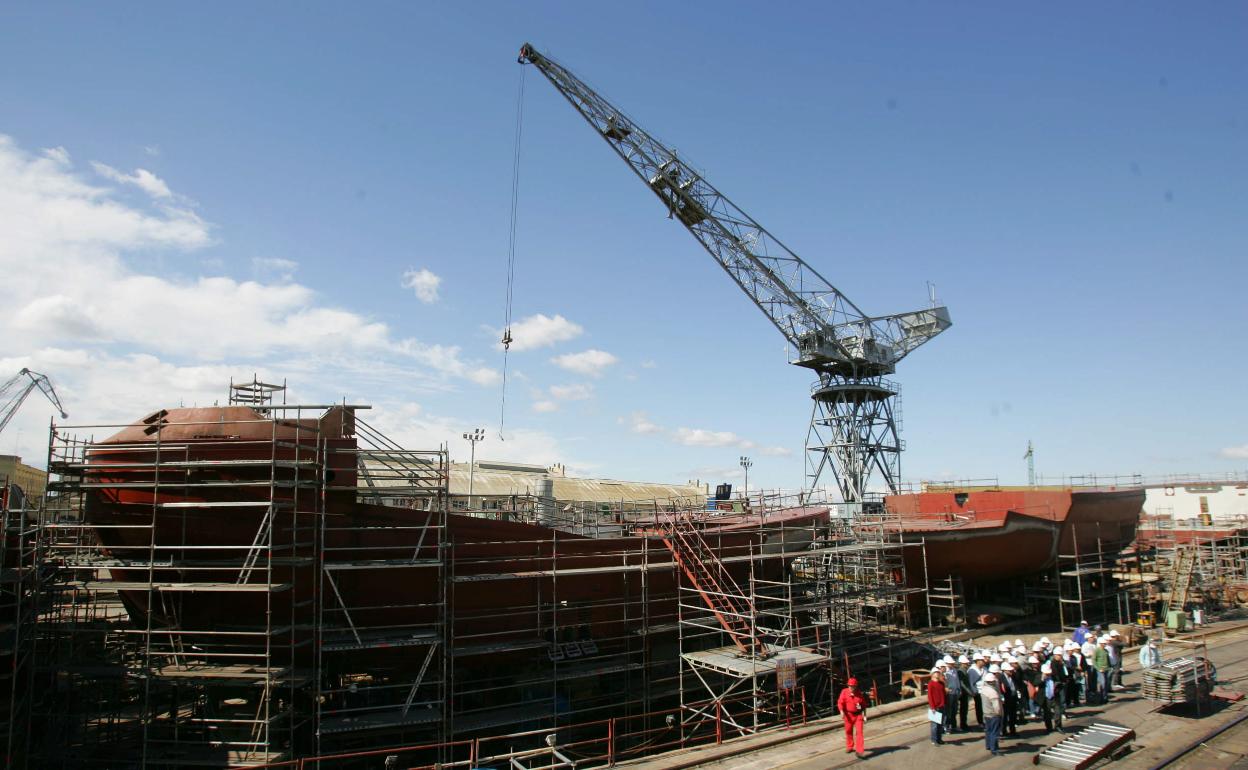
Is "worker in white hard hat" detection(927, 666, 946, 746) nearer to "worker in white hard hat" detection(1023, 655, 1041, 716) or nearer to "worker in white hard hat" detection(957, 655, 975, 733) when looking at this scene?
"worker in white hard hat" detection(957, 655, 975, 733)

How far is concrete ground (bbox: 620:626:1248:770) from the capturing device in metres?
11.6

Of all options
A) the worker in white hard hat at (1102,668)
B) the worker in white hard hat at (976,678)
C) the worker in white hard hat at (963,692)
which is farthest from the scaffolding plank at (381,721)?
the worker in white hard hat at (1102,668)

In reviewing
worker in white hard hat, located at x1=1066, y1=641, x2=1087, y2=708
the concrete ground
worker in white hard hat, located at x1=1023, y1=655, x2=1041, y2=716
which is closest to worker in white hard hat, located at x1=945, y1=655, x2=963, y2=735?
the concrete ground

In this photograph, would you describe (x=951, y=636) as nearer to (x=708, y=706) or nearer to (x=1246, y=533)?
(x=708, y=706)

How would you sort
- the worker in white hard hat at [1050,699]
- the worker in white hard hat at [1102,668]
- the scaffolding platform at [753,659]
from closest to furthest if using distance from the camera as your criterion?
the worker in white hard hat at [1050,699]
the scaffolding platform at [753,659]
the worker in white hard hat at [1102,668]

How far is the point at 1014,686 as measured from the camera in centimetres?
1302

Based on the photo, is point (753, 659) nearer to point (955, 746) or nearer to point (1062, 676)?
point (955, 746)

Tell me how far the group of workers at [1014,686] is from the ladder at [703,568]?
4.86m

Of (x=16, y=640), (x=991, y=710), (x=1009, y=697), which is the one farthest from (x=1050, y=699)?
(x=16, y=640)

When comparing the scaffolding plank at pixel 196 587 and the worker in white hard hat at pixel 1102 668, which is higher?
the scaffolding plank at pixel 196 587

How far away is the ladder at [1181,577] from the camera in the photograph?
25625 mm

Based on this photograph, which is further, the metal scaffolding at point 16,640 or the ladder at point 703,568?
the ladder at point 703,568

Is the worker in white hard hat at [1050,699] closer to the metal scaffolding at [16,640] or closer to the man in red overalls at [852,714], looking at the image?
the man in red overalls at [852,714]

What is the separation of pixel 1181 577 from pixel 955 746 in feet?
68.1
